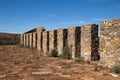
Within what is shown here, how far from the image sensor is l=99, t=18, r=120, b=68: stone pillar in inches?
342

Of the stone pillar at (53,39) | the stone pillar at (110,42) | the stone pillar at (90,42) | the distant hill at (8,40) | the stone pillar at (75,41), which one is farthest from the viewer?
the distant hill at (8,40)

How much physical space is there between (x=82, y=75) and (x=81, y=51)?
4459 millimetres

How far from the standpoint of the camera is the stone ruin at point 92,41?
8.85 m

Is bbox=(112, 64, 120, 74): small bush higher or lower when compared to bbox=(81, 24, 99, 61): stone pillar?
lower

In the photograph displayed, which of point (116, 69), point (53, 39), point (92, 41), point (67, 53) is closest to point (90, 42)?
point (92, 41)

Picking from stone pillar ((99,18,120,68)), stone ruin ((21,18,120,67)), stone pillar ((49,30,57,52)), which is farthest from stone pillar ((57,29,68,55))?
stone pillar ((99,18,120,68))

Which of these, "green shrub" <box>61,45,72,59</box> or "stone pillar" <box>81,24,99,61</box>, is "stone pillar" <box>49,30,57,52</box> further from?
"stone pillar" <box>81,24,99,61</box>

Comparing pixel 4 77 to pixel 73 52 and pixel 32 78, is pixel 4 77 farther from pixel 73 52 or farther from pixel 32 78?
pixel 73 52

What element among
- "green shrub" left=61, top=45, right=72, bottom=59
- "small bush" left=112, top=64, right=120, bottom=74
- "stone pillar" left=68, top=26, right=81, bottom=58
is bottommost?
"small bush" left=112, top=64, right=120, bottom=74

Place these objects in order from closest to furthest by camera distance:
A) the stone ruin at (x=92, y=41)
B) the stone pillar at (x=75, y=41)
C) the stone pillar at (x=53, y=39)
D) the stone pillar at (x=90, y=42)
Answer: the stone ruin at (x=92, y=41) < the stone pillar at (x=90, y=42) < the stone pillar at (x=75, y=41) < the stone pillar at (x=53, y=39)

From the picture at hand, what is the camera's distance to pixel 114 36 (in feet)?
29.2

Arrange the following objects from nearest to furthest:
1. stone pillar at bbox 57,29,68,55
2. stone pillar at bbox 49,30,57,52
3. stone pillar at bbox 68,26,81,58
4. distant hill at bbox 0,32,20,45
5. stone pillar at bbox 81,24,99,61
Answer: stone pillar at bbox 81,24,99,61
stone pillar at bbox 68,26,81,58
stone pillar at bbox 57,29,68,55
stone pillar at bbox 49,30,57,52
distant hill at bbox 0,32,20,45

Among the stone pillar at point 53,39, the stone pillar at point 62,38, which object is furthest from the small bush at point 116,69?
the stone pillar at point 53,39

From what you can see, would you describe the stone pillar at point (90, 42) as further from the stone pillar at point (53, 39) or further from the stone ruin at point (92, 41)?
the stone pillar at point (53, 39)
